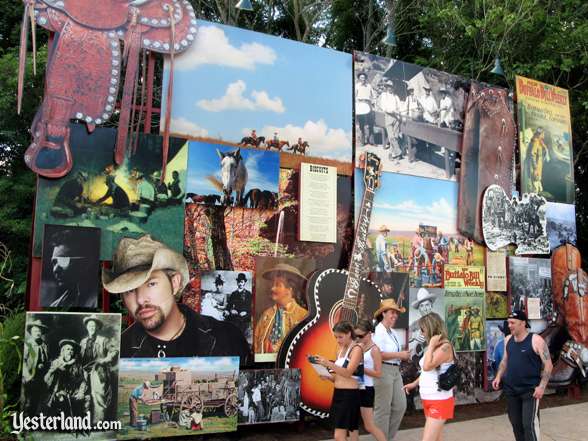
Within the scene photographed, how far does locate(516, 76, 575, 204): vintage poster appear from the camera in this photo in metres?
11.1

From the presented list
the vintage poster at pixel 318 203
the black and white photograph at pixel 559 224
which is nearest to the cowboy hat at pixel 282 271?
the vintage poster at pixel 318 203

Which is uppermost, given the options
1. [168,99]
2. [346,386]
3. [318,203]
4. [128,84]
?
[128,84]

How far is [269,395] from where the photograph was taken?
7.53 metres

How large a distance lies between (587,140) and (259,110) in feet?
31.9

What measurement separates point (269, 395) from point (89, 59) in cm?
486

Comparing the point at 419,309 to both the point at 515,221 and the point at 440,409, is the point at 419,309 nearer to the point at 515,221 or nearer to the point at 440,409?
the point at 515,221

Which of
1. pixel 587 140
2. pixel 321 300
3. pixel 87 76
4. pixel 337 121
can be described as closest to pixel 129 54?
pixel 87 76

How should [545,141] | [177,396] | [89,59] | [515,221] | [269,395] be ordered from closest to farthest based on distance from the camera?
1. [177,396]
2. [89,59]
3. [269,395]
4. [515,221]
5. [545,141]

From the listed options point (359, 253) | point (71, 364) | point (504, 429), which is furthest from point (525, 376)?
point (71, 364)

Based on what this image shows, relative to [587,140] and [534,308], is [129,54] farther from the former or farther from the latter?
[587,140]

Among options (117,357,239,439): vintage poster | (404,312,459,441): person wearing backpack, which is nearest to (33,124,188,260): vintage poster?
(117,357,239,439): vintage poster

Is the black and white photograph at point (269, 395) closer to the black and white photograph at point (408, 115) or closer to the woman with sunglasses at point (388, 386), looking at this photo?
the woman with sunglasses at point (388, 386)

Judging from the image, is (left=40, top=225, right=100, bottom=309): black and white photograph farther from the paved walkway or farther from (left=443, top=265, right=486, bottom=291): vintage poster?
(left=443, top=265, right=486, bottom=291): vintage poster

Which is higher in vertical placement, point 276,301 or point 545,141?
point 545,141
